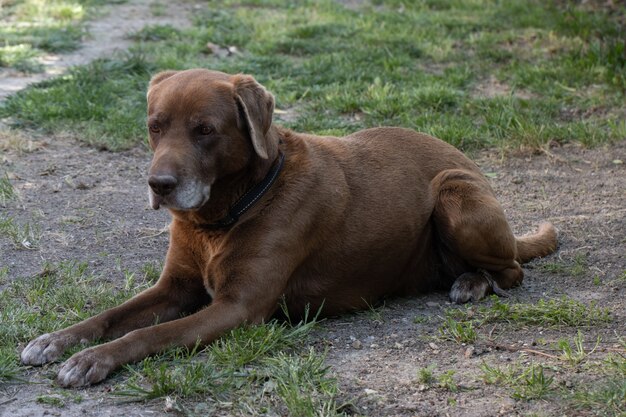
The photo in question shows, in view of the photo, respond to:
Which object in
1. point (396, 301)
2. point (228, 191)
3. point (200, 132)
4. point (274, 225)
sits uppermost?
point (200, 132)

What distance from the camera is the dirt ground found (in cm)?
398

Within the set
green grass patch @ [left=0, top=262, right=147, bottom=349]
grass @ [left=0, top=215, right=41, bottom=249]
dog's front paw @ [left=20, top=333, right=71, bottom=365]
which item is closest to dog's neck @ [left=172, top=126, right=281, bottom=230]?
green grass patch @ [left=0, top=262, right=147, bottom=349]

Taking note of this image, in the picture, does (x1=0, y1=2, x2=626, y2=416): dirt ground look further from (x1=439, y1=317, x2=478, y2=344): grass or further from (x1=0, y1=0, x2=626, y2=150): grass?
(x1=0, y1=0, x2=626, y2=150): grass

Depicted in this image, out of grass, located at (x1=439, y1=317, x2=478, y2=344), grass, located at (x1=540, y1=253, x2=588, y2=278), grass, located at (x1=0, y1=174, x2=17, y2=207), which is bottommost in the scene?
grass, located at (x1=0, y1=174, x2=17, y2=207)

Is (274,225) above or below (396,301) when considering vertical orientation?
above

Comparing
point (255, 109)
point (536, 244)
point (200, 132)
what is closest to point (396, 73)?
point (536, 244)

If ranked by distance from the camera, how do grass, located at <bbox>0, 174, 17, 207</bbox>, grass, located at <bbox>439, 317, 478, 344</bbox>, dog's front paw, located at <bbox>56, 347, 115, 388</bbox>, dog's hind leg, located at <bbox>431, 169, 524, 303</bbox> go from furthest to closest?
grass, located at <bbox>0, 174, 17, 207</bbox>
dog's hind leg, located at <bbox>431, 169, 524, 303</bbox>
grass, located at <bbox>439, 317, 478, 344</bbox>
dog's front paw, located at <bbox>56, 347, 115, 388</bbox>

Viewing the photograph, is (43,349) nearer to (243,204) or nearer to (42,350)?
(42,350)

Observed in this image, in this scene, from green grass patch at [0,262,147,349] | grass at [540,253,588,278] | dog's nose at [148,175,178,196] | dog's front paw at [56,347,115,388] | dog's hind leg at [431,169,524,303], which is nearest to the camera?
dog's front paw at [56,347,115,388]

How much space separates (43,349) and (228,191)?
116cm

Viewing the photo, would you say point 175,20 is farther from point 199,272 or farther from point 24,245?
point 199,272

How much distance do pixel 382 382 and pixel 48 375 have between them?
145 cm

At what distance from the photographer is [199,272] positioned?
4945 mm

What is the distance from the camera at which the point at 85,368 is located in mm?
4105
